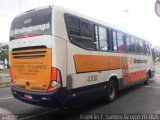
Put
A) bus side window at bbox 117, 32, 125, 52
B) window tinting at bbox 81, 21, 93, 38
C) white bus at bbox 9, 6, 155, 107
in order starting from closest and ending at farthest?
white bus at bbox 9, 6, 155, 107 < window tinting at bbox 81, 21, 93, 38 < bus side window at bbox 117, 32, 125, 52

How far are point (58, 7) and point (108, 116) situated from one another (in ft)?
12.2

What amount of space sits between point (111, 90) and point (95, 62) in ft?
6.79

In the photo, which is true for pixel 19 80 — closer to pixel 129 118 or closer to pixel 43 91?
pixel 43 91

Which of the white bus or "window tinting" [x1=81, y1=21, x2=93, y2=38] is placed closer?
the white bus

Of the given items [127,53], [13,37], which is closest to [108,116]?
[13,37]

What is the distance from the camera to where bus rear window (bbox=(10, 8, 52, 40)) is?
7.06 metres

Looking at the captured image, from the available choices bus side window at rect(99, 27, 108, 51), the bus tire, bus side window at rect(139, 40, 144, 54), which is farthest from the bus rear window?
bus side window at rect(139, 40, 144, 54)

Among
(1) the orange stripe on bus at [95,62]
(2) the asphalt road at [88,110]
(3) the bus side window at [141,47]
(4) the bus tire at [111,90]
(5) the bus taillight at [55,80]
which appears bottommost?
(2) the asphalt road at [88,110]

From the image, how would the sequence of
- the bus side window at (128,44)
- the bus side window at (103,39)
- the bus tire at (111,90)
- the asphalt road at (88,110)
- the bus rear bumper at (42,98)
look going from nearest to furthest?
1. the bus rear bumper at (42,98)
2. the asphalt road at (88,110)
3. the bus side window at (103,39)
4. the bus tire at (111,90)
5. the bus side window at (128,44)

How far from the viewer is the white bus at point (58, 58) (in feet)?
22.4

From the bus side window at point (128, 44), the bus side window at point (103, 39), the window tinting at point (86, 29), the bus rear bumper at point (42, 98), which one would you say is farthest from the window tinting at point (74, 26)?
the bus side window at point (128, 44)

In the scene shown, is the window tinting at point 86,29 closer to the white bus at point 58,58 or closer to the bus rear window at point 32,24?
the white bus at point 58,58

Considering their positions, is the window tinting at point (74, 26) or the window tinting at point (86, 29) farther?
the window tinting at point (86, 29)

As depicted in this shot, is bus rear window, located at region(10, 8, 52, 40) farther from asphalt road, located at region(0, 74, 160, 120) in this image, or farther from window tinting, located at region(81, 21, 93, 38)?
asphalt road, located at region(0, 74, 160, 120)
